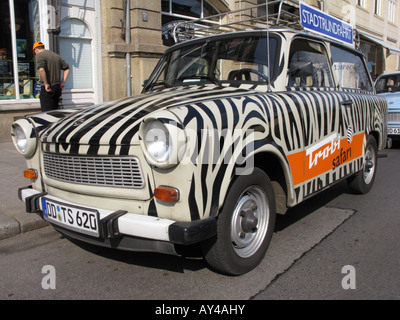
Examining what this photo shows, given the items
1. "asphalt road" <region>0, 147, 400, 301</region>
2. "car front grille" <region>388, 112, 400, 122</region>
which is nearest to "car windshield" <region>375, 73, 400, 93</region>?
"car front grille" <region>388, 112, 400, 122</region>

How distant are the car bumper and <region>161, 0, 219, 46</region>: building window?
8.98 m

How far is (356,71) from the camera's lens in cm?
506

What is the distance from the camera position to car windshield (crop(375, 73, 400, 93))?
32.9 ft

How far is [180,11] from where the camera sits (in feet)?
39.3

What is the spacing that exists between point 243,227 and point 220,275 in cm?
41

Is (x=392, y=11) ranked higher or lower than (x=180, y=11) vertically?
higher

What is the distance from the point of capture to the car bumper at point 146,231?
227 cm

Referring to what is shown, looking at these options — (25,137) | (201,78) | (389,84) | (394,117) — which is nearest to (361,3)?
(389,84)

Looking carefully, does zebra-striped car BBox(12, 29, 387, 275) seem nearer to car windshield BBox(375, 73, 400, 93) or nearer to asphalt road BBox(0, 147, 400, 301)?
asphalt road BBox(0, 147, 400, 301)

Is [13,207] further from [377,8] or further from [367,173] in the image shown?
[377,8]

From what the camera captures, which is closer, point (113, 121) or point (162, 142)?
point (162, 142)

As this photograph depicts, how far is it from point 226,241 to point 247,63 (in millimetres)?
1869
